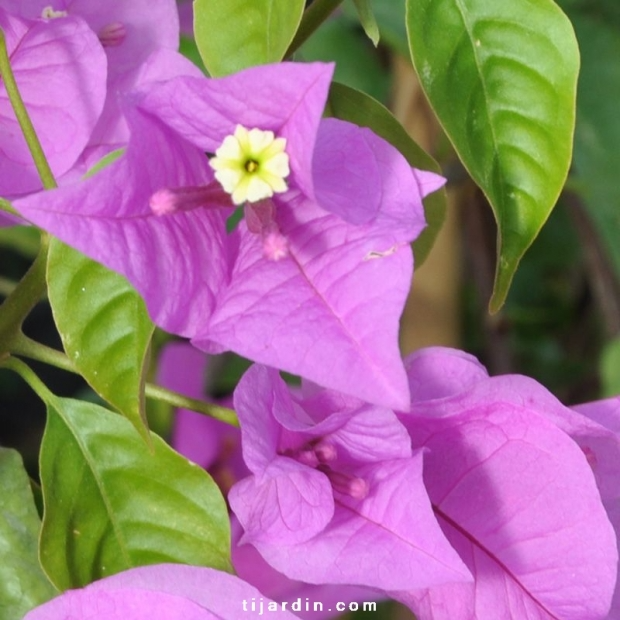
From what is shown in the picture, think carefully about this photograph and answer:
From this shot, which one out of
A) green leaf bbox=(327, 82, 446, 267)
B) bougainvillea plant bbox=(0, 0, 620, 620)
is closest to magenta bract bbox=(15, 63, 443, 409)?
bougainvillea plant bbox=(0, 0, 620, 620)

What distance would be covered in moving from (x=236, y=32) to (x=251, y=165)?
0.08 m

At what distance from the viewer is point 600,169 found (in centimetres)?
124

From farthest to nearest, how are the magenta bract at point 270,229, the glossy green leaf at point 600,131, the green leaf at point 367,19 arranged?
the glossy green leaf at point 600,131
the green leaf at point 367,19
the magenta bract at point 270,229

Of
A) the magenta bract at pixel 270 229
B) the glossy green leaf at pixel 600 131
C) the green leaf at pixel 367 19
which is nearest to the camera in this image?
the magenta bract at pixel 270 229

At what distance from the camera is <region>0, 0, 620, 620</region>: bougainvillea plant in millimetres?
445

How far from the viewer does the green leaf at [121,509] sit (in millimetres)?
542

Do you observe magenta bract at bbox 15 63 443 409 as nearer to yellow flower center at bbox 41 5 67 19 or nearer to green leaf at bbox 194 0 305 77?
green leaf at bbox 194 0 305 77

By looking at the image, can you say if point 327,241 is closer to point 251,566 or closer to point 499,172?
point 499,172

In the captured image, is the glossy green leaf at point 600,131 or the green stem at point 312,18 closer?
the green stem at point 312,18

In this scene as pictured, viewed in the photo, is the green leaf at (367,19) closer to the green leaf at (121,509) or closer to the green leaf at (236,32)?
the green leaf at (236,32)

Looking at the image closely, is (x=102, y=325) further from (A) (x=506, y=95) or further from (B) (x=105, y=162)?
(A) (x=506, y=95)

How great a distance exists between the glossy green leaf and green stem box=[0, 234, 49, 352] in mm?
780

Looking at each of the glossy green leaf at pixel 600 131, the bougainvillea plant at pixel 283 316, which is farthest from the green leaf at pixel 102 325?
the glossy green leaf at pixel 600 131

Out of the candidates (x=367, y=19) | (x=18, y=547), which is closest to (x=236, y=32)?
(x=367, y=19)
